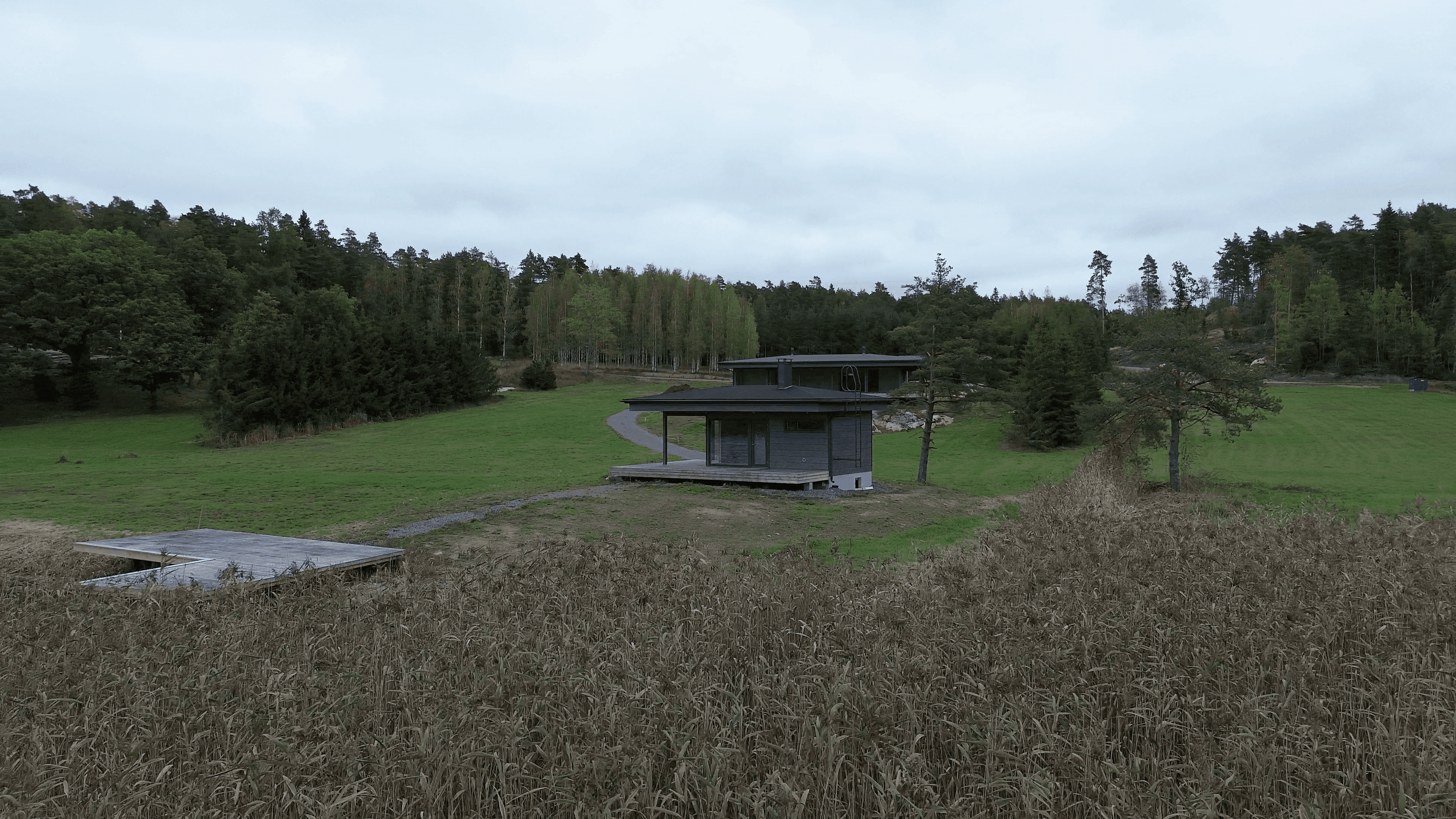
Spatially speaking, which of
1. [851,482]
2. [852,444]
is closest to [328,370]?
[852,444]

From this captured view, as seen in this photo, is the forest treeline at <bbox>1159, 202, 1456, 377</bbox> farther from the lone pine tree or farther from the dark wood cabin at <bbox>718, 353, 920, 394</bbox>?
the lone pine tree

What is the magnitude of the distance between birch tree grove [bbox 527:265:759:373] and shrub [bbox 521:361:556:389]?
11.2 m

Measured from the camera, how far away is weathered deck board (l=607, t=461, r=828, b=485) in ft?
71.1

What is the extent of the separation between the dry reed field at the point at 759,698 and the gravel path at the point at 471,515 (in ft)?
18.7

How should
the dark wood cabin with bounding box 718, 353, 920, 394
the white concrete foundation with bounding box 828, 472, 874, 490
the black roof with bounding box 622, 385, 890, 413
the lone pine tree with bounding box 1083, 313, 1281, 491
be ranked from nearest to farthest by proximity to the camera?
the lone pine tree with bounding box 1083, 313, 1281, 491
the black roof with bounding box 622, 385, 890, 413
the white concrete foundation with bounding box 828, 472, 874, 490
the dark wood cabin with bounding box 718, 353, 920, 394

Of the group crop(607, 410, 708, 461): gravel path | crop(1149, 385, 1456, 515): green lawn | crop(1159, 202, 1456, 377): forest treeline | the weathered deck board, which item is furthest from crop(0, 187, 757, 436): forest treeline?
crop(1159, 202, 1456, 377): forest treeline

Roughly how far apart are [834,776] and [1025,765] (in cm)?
110

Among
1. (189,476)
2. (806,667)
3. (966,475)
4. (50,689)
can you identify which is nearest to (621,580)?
(806,667)

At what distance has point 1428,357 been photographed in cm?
5744

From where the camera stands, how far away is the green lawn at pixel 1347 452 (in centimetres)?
2067

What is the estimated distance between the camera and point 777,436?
2370 centimetres

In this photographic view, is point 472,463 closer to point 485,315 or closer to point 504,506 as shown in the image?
point 504,506

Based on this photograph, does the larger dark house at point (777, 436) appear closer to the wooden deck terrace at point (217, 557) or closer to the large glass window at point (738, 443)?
the large glass window at point (738, 443)

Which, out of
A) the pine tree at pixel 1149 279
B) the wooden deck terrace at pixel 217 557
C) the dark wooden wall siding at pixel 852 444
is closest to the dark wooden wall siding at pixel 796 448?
the dark wooden wall siding at pixel 852 444
